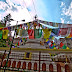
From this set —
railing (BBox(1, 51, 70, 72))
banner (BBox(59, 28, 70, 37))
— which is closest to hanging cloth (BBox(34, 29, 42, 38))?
banner (BBox(59, 28, 70, 37))

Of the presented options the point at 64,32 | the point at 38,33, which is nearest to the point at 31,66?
the point at 38,33

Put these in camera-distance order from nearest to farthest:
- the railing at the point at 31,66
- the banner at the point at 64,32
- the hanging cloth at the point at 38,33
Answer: the railing at the point at 31,66 → the banner at the point at 64,32 → the hanging cloth at the point at 38,33

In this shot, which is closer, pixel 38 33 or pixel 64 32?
pixel 64 32

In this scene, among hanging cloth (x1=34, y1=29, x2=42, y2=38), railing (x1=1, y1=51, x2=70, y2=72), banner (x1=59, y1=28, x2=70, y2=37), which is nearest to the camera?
railing (x1=1, y1=51, x2=70, y2=72)

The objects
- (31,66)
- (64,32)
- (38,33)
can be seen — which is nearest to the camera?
(31,66)

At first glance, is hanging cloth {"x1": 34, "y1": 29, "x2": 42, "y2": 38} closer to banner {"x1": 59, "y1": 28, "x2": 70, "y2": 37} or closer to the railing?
banner {"x1": 59, "y1": 28, "x2": 70, "y2": 37}

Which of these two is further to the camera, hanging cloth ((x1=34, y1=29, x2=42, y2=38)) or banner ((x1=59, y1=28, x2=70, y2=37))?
hanging cloth ((x1=34, y1=29, x2=42, y2=38))

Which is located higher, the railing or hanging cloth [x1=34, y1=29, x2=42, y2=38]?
hanging cloth [x1=34, y1=29, x2=42, y2=38]

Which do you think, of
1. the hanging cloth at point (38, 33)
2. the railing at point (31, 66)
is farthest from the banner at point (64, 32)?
the railing at point (31, 66)

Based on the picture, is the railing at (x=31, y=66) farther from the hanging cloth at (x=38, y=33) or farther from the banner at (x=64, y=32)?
the banner at (x=64, y=32)

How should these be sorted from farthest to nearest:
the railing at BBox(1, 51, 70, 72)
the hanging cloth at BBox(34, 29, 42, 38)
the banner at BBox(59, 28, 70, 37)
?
the hanging cloth at BBox(34, 29, 42, 38) < the banner at BBox(59, 28, 70, 37) < the railing at BBox(1, 51, 70, 72)

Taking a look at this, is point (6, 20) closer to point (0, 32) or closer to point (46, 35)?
point (0, 32)

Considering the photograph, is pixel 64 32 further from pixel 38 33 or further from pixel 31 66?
pixel 31 66

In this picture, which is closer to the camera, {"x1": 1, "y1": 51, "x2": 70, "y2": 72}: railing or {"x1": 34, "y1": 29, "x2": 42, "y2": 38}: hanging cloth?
{"x1": 1, "y1": 51, "x2": 70, "y2": 72}: railing
